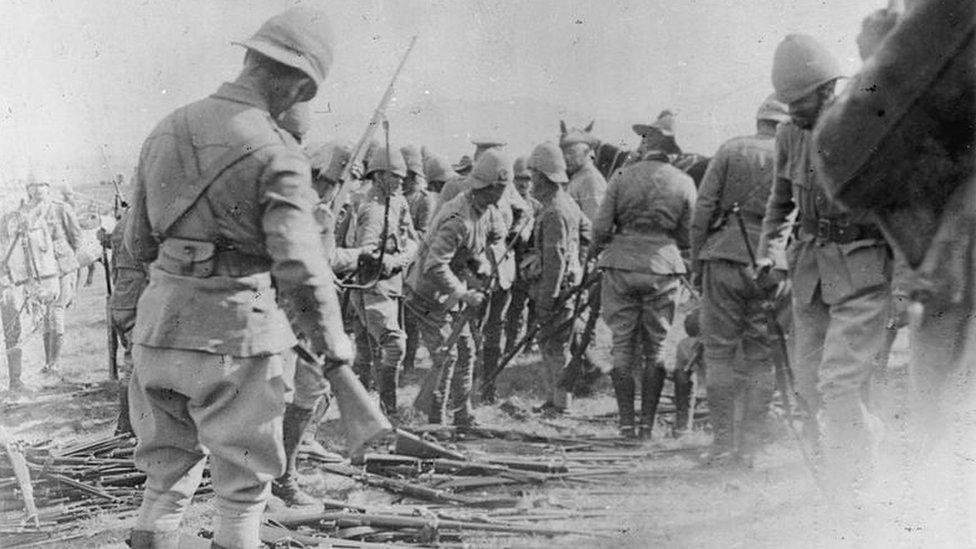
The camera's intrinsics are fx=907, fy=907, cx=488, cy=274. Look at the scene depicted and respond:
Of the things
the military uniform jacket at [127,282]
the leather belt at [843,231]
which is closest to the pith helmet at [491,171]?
the military uniform jacket at [127,282]

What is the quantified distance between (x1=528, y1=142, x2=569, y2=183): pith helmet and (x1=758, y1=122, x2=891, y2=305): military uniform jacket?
2657mm

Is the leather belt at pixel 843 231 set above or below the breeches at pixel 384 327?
above

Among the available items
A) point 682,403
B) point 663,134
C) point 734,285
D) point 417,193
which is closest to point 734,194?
point 734,285

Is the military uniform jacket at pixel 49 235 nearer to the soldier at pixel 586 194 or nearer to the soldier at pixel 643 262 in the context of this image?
the soldier at pixel 586 194

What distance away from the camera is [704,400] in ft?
25.8

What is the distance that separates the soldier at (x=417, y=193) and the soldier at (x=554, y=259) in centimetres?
209

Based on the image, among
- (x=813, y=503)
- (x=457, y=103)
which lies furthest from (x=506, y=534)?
(x=457, y=103)

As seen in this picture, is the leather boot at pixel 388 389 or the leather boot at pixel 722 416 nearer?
the leather boot at pixel 722 416

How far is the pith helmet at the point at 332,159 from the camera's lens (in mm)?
5777

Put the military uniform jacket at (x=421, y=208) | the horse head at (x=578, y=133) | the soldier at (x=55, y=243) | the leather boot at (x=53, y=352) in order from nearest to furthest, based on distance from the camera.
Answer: the soldier at (x=55, y=243) < the leather boot at (x=53, y=352) < the military uniform jacket at (x=421, y=208) < the horse head at (x=578, y=133)

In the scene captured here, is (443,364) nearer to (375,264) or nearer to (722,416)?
(375,264)

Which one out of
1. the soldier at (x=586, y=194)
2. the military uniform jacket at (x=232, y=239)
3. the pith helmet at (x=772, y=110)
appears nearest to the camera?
the military uniform jacket at (x=232, y=239)

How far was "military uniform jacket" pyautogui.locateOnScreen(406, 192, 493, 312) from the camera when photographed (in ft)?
22.5

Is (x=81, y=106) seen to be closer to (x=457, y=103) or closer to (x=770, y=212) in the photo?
(x=457, y=103)
